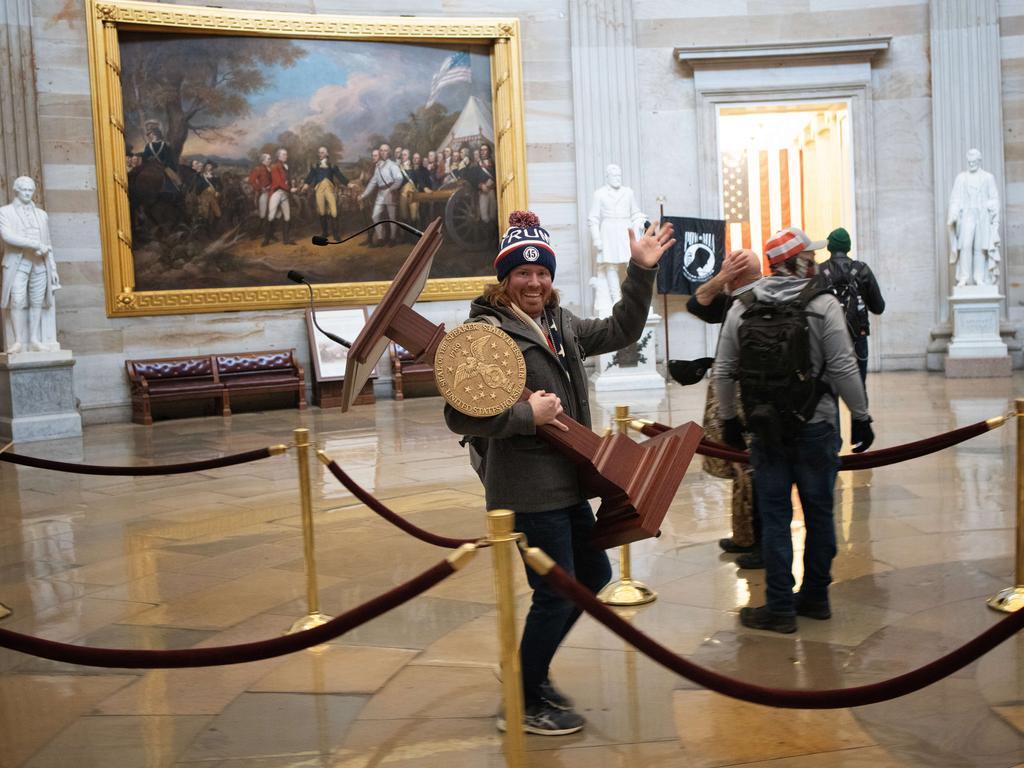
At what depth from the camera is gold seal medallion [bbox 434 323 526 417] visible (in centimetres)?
340

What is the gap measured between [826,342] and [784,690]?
2.19 metres

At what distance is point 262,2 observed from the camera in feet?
50.1

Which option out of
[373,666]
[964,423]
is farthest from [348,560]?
[964,423]

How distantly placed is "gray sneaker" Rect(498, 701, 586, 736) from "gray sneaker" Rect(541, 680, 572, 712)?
0.05ft

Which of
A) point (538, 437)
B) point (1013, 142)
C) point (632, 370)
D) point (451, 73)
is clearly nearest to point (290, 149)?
point (451, 73)

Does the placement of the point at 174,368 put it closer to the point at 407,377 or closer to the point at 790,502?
the point at 407,377

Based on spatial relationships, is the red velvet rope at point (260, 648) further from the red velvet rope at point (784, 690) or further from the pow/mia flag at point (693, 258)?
the pow/mia flag at point (693, 258)

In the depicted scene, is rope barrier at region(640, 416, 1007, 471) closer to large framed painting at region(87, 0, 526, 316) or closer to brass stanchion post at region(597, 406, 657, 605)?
brass stanchion post at region(597, 406, 657, 605)

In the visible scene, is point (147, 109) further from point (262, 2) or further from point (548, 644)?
point (548, 644)

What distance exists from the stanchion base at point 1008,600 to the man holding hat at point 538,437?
2.10 metres

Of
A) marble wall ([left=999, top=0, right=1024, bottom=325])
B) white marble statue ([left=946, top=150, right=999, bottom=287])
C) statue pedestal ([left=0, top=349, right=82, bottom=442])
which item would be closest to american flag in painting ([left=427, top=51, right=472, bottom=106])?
statue pedestal ([left=0, top=349, right=82, bottom=442])

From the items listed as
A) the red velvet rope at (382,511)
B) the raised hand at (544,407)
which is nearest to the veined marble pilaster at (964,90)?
the red velvet rope at (382,511)

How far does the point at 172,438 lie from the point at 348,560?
22.2ft

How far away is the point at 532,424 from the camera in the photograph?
3.43 meters
